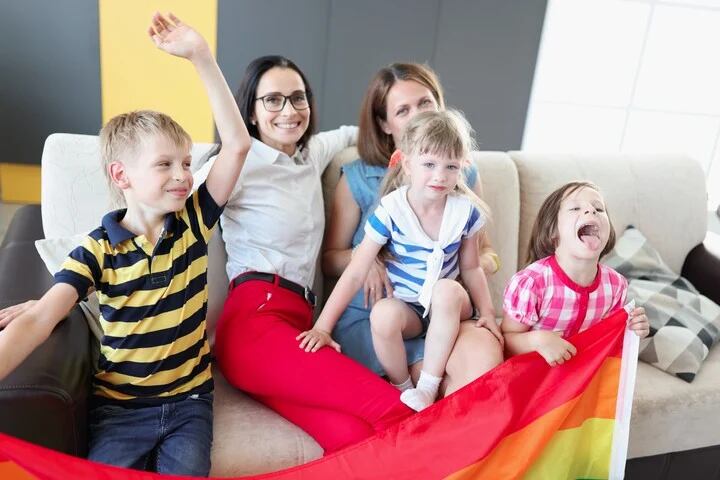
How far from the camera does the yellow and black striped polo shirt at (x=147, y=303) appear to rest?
1.35m

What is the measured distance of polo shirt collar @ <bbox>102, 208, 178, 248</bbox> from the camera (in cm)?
135

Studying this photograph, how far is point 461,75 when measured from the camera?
4086 millimetres

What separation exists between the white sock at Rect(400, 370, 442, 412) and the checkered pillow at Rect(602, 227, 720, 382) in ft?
2.44

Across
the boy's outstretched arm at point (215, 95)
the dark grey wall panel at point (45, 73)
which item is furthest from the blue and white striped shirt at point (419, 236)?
the dark grey wall panel at point (45, 73)

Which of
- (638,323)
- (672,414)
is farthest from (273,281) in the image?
(672,414)

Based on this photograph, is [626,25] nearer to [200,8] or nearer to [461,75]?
[461,75]

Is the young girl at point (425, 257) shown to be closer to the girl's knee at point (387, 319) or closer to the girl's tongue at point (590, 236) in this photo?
the girl's knee at point (387, 319)

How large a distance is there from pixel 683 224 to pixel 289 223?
1.48 meters

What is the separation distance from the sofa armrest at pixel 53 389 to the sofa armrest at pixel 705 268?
2.01m

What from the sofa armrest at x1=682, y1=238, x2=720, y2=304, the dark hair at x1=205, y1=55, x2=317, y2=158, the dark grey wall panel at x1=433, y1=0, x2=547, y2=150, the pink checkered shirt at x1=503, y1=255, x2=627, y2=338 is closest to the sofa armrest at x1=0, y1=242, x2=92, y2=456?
the dark hair at x1=205, y1=55, x2=317, y2=158

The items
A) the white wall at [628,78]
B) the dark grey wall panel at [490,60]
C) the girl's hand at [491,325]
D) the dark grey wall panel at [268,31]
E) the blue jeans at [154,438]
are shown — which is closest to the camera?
the blue jeans at [154,438]

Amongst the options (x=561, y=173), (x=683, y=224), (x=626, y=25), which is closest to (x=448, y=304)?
(x=561, y=173)

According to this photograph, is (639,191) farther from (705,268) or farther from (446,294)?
(446,294)

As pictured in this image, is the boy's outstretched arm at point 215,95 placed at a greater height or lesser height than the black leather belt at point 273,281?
greater
